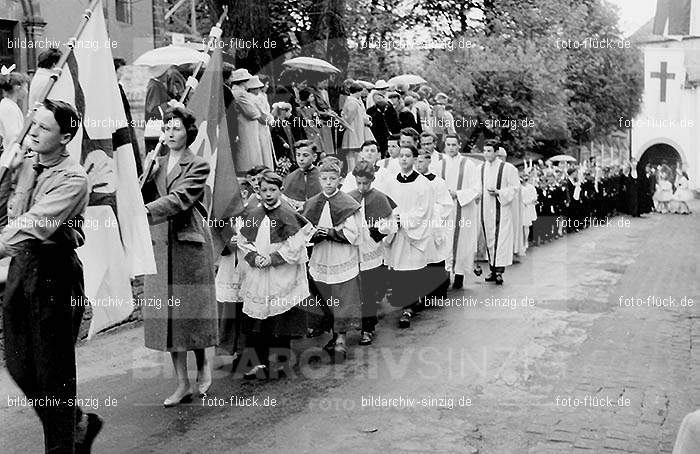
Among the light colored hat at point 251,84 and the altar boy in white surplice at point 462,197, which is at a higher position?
the light colored hat at point 251,84

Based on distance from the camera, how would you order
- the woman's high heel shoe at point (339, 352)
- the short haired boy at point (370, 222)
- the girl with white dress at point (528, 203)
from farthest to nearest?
the girl with white dress at point (528, 203)
the short haired boy at point (370, 222)
the woman's high heel shoe at point (339, 352)

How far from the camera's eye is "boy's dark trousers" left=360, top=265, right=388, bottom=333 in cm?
961

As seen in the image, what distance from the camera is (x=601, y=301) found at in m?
12.4

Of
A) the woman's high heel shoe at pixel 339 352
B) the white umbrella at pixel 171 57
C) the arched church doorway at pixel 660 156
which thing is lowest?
the woman's high heel shoe at pixel 339 352

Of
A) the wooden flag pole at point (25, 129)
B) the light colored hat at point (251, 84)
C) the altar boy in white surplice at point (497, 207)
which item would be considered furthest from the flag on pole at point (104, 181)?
the altar boy in white surplice at point (497, 207)

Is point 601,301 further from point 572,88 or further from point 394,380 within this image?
point 572,88

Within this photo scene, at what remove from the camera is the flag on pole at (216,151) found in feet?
26.2

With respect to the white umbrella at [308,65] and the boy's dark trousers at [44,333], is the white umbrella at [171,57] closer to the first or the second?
the white umbrella at [308,65]

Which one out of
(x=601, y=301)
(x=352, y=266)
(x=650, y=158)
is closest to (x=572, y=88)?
(x=650, y=158)

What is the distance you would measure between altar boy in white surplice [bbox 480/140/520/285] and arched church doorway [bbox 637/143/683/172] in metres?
43.0

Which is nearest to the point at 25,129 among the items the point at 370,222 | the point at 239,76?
the point at 370,222

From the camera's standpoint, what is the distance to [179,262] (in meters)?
6.93

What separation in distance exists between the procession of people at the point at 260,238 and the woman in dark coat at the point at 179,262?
0.01 metres

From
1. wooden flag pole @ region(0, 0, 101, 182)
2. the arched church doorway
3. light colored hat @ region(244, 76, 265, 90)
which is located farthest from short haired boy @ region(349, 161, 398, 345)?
the arched church doorway
